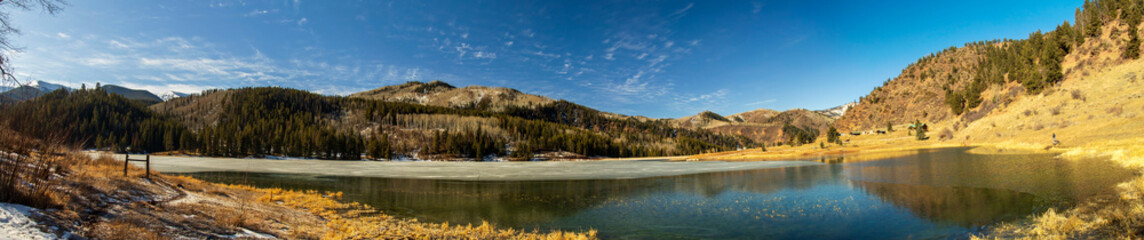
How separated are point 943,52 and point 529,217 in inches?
8458

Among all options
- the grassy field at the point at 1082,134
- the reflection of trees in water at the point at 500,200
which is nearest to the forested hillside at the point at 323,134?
the grassy field at the point at 1082,134

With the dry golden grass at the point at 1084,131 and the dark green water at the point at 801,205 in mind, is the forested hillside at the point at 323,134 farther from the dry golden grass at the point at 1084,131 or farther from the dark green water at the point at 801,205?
the dark green water at the point at 801,205

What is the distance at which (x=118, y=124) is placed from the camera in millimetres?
155500

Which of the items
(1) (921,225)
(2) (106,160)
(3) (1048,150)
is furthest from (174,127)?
(3) (1048,150)

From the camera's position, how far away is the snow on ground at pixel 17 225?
612 centimetres

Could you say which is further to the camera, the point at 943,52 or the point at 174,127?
the point at 943,52

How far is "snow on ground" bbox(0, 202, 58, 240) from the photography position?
20.1ft

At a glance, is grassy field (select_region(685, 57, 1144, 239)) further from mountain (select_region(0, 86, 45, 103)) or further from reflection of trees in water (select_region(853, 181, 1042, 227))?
mountain (select_region(0, 86, 45, 103))

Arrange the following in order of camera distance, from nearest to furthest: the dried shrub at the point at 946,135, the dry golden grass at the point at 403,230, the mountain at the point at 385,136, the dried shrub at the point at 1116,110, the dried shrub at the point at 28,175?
1. the dried shrub at the point at 28,175
2. the dry golden grass at the point at 403,230
3. the dried shrub at the point at 1116,110
4. the dried shrub at the point at 946,135
5. the mountain at the point at 385,136

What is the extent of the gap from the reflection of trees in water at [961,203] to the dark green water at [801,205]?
3cm

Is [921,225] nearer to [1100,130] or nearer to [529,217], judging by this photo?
[529,217]

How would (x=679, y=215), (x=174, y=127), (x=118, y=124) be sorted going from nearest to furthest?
(x=679, y=215)
(x=174, y=127)
(x=118, y=124)

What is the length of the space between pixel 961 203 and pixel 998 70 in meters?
128

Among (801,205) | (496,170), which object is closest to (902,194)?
(801,205)
